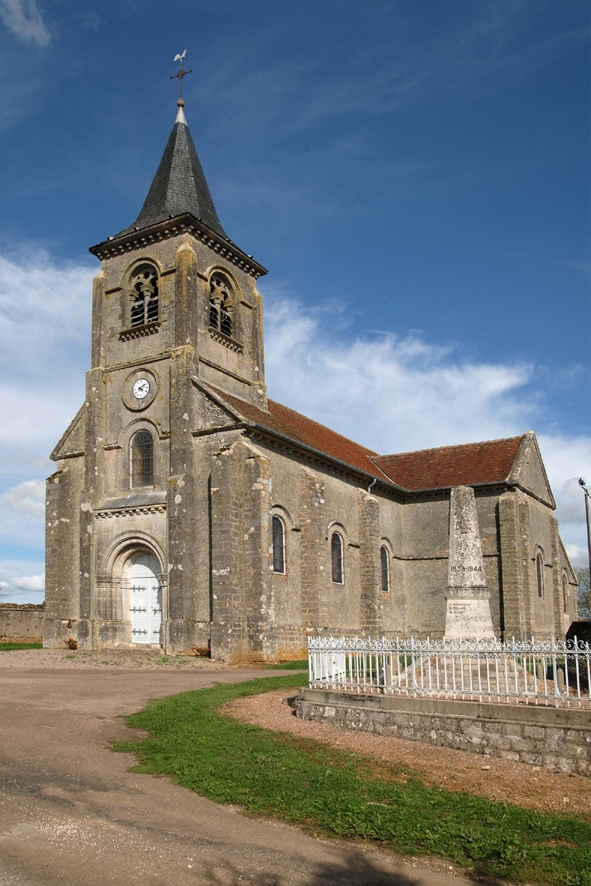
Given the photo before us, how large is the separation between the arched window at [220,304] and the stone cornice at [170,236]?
3.25 ft

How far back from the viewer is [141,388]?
Result: 25703mm

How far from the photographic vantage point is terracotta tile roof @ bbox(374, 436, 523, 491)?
106ft

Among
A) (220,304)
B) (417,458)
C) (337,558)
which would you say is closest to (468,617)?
(337,558)

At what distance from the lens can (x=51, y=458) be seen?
88.3 feet

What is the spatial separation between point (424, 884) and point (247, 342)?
962 inches

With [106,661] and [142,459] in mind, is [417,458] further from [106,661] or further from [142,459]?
[106,661]

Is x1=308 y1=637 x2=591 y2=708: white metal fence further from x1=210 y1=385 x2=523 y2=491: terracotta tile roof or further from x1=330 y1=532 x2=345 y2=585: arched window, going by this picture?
x1=210 y1=385 x2=523 y2=491: terracotta tile roof

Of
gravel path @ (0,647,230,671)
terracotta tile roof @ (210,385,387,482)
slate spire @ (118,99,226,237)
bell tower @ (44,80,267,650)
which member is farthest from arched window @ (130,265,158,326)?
gravel path @ (0,647,230,671)

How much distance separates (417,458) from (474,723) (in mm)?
27438

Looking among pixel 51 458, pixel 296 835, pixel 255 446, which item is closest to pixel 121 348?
pixel 51 458

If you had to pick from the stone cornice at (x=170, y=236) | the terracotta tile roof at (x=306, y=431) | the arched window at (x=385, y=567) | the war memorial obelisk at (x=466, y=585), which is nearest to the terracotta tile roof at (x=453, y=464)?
the terracotta tile roof at (x=306, y=431)

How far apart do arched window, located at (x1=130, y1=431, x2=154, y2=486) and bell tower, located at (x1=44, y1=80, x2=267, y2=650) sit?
51mm

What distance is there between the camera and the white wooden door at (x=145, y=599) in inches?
955

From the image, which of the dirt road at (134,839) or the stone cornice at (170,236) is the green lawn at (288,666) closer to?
the dirt road at (134,839)
